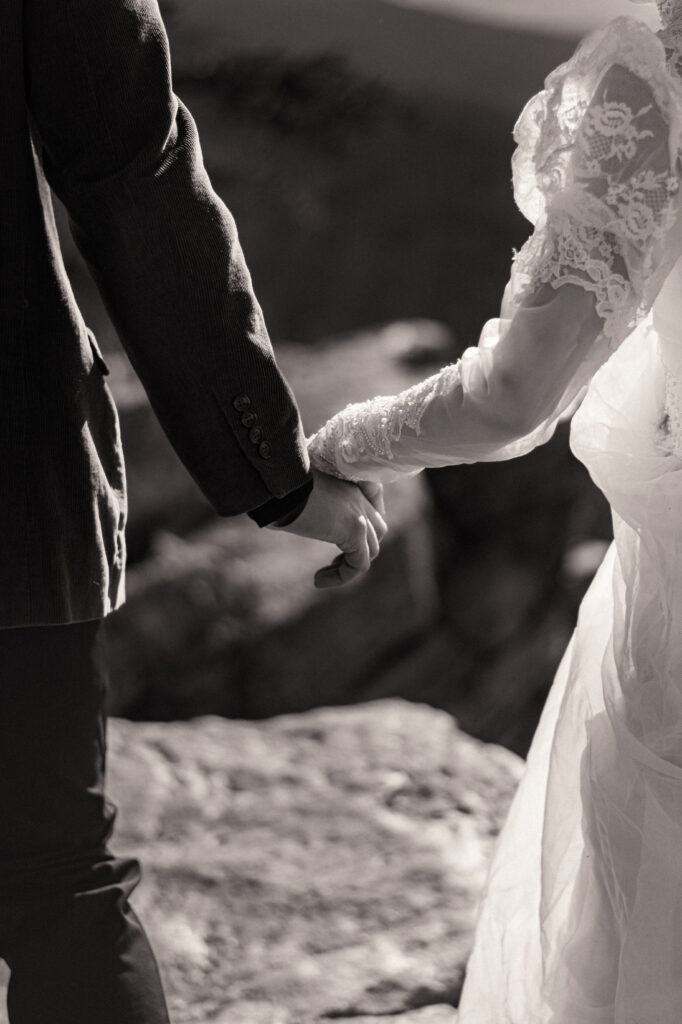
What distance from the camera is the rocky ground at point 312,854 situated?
191 centimetres

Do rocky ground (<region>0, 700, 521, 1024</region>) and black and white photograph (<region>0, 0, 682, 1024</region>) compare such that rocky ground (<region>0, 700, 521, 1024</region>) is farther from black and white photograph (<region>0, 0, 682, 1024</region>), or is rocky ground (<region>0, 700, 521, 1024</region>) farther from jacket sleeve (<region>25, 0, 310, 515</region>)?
jacket sleeve (<region>25, 0, 310, 515</region>)

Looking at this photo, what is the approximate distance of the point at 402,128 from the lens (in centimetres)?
604

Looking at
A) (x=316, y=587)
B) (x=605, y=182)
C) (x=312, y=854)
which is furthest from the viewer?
(x=312, y=854)

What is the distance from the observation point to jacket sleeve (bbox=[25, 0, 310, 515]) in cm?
105

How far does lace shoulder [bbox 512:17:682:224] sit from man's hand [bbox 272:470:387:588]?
1.27 feet

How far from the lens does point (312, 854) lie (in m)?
2.28

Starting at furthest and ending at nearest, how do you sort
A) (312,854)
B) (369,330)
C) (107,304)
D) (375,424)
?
1. (369,330)
2. (312,854)
3. (375,424)
4. (107,304)

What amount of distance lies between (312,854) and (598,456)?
1285 mm

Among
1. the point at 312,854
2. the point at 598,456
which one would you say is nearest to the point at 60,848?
the point at 598,456

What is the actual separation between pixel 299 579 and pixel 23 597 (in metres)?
2.24

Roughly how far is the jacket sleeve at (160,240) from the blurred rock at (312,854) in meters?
1.04

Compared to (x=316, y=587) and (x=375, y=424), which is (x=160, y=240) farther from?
(x=316, y=587)

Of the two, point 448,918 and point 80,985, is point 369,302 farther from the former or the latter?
point 80,985

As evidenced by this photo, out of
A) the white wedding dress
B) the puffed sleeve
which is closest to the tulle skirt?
the white wedding dress
